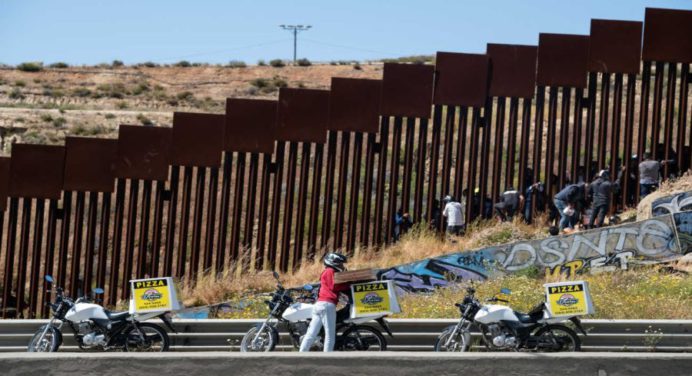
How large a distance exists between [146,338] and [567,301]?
5552mm

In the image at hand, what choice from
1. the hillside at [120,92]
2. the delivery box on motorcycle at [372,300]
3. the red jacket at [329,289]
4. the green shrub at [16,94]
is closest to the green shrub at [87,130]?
the hillside at [120,92]

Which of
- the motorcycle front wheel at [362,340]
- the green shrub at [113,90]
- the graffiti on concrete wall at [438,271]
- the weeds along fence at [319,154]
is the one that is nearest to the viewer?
the motorcycle front wheel at [362,340]

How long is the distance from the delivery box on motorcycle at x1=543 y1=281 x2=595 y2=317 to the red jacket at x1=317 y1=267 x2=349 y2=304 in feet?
8.73

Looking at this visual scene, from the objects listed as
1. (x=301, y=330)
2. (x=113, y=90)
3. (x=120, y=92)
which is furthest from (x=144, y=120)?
(x=301, y=330)

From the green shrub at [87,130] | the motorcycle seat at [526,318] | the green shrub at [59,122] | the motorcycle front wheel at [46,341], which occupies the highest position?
the green shrub at [59,122]

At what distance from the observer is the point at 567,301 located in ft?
45.3

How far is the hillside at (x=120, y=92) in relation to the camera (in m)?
43.6

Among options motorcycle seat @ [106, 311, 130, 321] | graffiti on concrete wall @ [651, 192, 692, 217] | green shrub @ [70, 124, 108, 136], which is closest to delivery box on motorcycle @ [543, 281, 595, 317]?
motorcycle seat @ [106, 311, 130, 321]

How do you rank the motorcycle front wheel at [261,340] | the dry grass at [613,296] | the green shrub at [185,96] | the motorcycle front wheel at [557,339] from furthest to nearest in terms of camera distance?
the green shrub at [185,96] → the dry grass at [613,296] → the motorcycle front wheel at [261,340] → the motorcycle front wheel at [557,339]

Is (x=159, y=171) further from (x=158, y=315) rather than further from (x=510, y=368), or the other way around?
(x=510, y=368)

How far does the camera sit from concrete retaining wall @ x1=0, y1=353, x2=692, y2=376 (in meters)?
11.0

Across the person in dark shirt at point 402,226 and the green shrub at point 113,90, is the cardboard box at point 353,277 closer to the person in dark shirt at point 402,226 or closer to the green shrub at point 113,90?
the person in dark shirt at point 402,226

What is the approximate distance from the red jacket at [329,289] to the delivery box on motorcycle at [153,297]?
2048mm

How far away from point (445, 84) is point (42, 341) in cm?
1281
